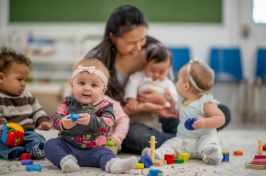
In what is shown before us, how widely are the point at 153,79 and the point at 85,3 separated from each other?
9.36 feet

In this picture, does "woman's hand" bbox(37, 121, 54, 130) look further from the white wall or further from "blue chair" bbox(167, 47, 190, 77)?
the white wall

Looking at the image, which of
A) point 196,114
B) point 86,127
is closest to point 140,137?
point 196,114

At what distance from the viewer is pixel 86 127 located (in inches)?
42.5

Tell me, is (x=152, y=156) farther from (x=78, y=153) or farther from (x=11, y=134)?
(x=11, y=134)

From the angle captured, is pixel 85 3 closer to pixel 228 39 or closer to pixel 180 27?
pixel 180 27

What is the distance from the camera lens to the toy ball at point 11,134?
1167 millimetres

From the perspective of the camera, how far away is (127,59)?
171cm

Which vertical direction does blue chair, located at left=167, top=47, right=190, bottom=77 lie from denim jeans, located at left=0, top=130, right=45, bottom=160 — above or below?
above

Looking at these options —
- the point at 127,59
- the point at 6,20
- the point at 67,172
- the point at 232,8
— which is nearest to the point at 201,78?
the point at 127,59

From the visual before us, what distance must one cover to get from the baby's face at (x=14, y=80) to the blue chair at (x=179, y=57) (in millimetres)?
2581

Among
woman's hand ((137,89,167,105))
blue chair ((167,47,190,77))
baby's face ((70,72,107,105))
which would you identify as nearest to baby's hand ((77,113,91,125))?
baby's face ((70,72,107,105))

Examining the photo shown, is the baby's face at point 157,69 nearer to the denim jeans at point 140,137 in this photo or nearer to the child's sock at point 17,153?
the denim jeans at point 140,137

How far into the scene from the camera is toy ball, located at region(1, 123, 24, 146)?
117 centimetres

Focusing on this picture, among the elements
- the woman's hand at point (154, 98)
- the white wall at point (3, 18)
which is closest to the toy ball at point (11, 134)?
the woman's hand at point (154, 98)
